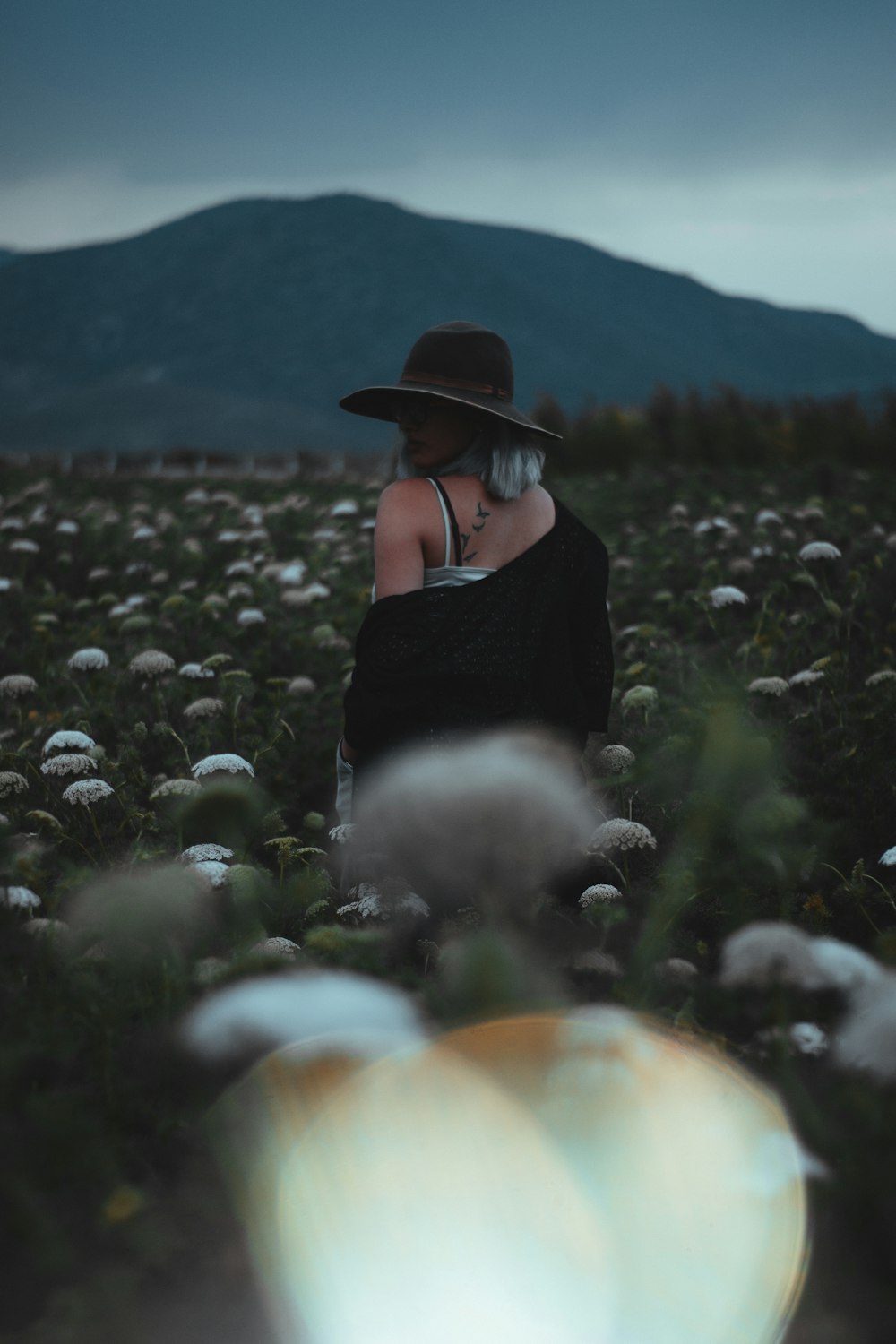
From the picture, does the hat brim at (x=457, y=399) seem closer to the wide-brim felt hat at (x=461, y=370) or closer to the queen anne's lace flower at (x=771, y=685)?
the wide-brim felt hat at (x=461, y=370)

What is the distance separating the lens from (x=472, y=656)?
117 inches

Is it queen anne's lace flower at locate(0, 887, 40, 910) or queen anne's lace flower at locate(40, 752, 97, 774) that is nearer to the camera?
queen anne's lace flower at locate(0, 887, 40, 910)

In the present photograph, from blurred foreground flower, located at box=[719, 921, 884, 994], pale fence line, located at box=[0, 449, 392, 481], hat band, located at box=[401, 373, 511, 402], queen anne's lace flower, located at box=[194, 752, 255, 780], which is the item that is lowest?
pale fence line, located at box=[0, 449, 392, 481]

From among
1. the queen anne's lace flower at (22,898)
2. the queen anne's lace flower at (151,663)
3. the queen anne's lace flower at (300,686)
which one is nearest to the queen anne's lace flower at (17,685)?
the queen anne's lace flower at (151,663)

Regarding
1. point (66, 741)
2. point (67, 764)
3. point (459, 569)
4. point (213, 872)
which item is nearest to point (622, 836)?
point (459, 569)

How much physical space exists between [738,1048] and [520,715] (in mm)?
1347

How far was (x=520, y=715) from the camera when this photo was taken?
10.0 feet

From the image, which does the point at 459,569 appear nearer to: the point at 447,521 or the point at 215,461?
the point at 447,521

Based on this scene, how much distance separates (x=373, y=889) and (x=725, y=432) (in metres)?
11.1

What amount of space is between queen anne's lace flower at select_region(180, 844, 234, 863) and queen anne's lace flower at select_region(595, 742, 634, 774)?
4.64 ft

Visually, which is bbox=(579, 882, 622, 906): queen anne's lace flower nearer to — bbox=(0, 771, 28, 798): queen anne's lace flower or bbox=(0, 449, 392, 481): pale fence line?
bbox=(0, 771, 28, 798): queen anne's lace flower

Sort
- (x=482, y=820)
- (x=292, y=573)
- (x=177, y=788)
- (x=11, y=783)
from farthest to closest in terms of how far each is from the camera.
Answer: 1. (x=292, y=573)
2. (x=11, y=783)
3. (x=177, y=788)
4. (x=482, y=820)

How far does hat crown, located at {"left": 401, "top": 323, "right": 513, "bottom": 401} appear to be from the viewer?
2965 mm

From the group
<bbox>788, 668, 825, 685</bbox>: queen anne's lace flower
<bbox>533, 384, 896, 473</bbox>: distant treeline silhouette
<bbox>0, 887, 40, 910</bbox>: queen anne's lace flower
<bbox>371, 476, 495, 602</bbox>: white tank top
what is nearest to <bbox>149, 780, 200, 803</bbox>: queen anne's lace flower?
<bbox>0, 887, 40, 910</bbox>: queen anne's lace flower
